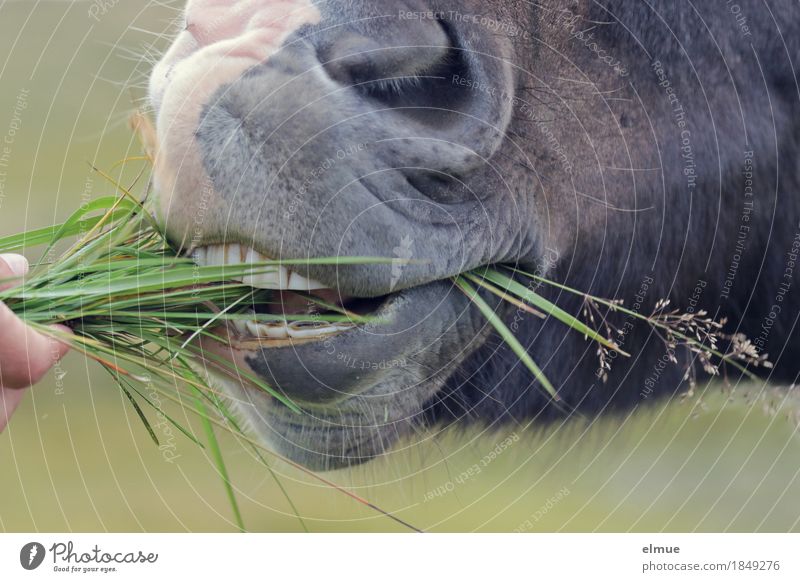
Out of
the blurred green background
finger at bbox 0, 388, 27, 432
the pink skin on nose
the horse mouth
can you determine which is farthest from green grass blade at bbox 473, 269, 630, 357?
the blurred green background

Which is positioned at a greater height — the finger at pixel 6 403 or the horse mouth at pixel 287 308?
the horse mouth at pixel 287 308

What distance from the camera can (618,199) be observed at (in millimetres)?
1259

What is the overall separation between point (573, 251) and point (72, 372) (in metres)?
3.43

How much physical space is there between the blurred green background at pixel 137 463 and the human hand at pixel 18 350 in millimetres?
911

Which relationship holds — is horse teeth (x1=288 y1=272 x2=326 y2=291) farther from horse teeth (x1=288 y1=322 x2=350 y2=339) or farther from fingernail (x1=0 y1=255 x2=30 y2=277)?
fingernail (x1=0 y1=255 x2=30 y2=277)

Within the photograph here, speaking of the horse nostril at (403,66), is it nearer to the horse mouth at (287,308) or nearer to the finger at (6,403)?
the horse mouth at (287,308)

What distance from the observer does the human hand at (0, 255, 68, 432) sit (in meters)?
1.01

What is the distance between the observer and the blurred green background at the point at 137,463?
9.27 ft

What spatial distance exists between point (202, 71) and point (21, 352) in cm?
39

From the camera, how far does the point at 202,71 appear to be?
1.02 metres

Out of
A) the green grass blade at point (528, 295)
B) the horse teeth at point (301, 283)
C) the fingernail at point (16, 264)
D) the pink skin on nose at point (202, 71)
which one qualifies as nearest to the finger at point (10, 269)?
the fingernail at point (16, 264)

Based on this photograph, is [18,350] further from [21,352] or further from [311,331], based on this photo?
[311,331]

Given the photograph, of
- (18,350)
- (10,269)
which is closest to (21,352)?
(18,350)

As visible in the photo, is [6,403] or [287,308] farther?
[6,403]
